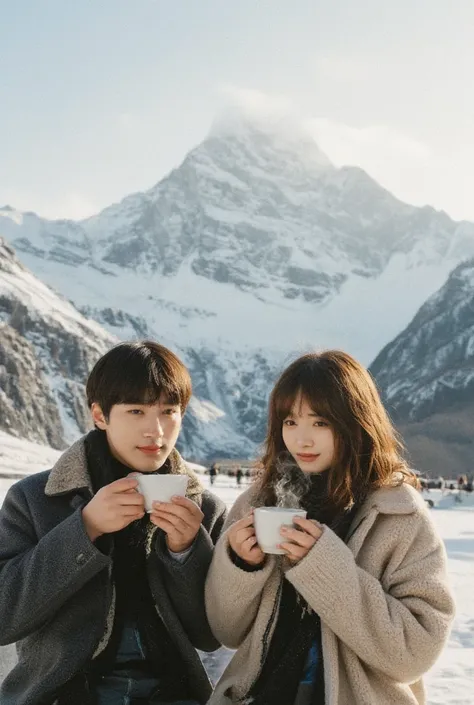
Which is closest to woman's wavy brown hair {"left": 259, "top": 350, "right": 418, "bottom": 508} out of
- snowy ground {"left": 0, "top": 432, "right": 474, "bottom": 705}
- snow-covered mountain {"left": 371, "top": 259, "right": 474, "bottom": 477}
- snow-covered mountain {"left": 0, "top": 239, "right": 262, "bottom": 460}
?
snowy ground {"left": 0, "top": 432, "right": 474, "bottom": 705}

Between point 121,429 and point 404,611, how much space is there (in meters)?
1.27

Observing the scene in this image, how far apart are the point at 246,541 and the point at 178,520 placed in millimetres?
260

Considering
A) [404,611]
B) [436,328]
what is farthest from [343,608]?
[436,328]

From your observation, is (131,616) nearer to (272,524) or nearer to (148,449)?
(148,449)

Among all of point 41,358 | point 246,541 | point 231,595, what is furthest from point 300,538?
point 41,358

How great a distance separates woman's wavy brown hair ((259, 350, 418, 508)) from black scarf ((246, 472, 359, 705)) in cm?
7

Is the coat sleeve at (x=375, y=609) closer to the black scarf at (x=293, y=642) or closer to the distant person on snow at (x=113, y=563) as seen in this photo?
the black scarf at (x=293, y=642)

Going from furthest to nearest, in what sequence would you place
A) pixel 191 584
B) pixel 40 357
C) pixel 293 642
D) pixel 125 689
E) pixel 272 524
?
pixel 40 357 → pixel 191 584 → pixel 125 689 → pixel 293 642 → pixel 272 524

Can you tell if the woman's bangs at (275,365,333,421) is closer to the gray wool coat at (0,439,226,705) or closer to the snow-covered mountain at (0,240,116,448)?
the gray wool coat at (0,439,226,705)

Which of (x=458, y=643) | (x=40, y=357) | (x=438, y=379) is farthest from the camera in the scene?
(x=438, y=379)

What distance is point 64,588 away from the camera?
2.82 metres

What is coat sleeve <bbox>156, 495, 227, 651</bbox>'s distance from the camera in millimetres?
2967

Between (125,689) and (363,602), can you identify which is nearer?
(363,602)

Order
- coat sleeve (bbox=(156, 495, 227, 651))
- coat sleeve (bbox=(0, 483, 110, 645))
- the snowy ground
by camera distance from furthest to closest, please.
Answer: the snowy ground
coat sleeve (bbox=(156, 495, 227, 651))
coat sleeve (bbox=(0, 483, 110, 645))
